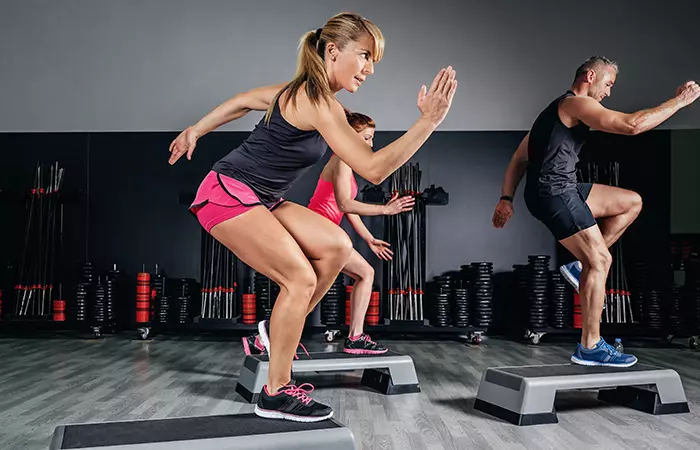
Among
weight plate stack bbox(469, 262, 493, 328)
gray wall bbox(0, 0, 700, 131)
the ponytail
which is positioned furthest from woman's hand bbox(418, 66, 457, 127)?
gray wall bbox(0, 0, 700, 131)

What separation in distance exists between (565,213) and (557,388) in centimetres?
84

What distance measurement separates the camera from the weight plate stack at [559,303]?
5.90 meters

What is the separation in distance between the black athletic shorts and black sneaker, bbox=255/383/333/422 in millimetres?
1564

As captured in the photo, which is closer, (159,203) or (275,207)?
(275,207)

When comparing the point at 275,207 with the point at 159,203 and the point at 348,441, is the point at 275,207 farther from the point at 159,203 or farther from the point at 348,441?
the point at 159,203

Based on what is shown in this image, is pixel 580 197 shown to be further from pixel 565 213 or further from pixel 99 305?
pixel 99 305

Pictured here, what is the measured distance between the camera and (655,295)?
231 inches

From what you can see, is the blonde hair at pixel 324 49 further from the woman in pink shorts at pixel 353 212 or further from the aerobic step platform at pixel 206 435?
the woman in pink shorts at pixel 353 212

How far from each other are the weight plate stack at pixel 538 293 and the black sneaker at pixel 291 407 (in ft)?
12.4

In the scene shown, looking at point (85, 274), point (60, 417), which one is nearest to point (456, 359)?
point (60, 417)

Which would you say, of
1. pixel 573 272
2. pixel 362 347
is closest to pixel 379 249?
pixel 362 347

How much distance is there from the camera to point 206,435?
87.0 inches

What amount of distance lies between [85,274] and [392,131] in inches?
123

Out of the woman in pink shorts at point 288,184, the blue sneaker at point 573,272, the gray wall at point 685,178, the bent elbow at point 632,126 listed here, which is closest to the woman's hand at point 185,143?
the woman in pink shorts at point 288,184
